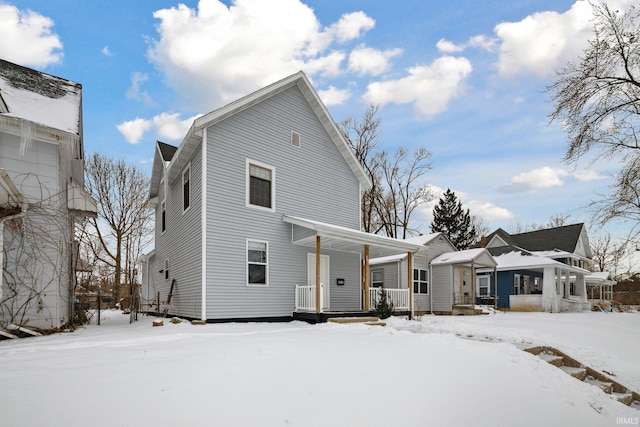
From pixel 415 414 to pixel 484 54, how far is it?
1309 centimetres

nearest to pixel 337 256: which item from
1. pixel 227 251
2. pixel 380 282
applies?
pixel 227 251

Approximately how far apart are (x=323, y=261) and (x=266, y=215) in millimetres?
2777

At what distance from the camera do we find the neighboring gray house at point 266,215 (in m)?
11.4

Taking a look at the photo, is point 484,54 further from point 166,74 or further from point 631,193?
point 166,74

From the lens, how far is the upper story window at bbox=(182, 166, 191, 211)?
1284 cm

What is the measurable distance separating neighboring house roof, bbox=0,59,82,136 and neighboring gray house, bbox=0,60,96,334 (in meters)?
0.03

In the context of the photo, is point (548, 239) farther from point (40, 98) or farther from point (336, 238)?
point (40, 98)

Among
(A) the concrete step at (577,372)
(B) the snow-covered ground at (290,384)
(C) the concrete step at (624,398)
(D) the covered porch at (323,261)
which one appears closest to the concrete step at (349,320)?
(D) the covered porch at (323,261)

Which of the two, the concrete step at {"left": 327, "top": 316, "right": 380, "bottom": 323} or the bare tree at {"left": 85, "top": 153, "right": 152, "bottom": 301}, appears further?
the bare tree at {"left": 85, "top": 153, "right": 152, "bottom": 301}

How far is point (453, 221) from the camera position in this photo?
41.3 m

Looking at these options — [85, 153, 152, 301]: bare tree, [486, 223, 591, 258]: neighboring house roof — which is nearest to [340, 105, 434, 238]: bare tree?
[486, 223, 591, 258]: neighboring house roof

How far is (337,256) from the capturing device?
47.5 feet

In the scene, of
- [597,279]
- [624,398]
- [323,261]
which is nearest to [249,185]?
[323,261]

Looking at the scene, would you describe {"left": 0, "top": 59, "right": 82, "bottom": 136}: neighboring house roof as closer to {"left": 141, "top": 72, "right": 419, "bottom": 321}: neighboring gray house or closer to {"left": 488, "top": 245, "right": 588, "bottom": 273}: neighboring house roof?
{"left": 141, "top": 72, "right": 419, "bottom": 321}: neighboring gray house
